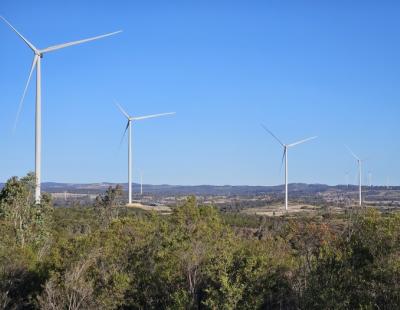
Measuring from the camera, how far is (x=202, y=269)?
4650 cm

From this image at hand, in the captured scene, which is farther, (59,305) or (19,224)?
(19,224)

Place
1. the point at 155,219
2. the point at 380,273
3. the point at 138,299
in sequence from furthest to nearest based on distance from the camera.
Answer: the point at 155,219 < the point at 138,299 < the point at 380,273

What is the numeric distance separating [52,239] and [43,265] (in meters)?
21.6

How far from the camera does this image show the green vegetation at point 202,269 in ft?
131

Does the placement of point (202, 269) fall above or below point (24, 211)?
below

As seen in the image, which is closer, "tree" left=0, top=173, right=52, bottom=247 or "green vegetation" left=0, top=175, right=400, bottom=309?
"green vegetation" left=0, top=175, right=400, bottom=309

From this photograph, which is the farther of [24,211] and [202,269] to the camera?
[24,211]

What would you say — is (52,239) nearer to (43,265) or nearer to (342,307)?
(43,265)

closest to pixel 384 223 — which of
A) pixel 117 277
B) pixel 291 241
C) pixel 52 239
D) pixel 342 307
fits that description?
pixel 342 307

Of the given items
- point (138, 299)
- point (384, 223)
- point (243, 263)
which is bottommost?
point (138, 299)

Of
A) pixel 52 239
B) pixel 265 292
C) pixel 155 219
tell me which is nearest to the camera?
pixel 265 292

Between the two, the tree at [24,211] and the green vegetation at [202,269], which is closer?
the green vegetation at [202,269]

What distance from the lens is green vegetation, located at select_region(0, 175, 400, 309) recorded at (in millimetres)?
39844

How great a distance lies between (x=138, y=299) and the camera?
4859cm
